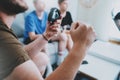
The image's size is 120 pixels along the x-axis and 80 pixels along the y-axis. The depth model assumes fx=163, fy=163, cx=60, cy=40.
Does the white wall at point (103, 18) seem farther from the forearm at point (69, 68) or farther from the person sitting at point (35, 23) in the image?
the forearm at point (69, 68)

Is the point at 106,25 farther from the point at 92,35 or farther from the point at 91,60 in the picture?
the point at 92,35

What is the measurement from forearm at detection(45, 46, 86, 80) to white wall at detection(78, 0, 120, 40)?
2.23 m

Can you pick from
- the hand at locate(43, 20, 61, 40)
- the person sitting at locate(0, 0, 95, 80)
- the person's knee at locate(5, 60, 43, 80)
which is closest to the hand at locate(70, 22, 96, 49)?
the person sitting at locate(0, 0, 95, 80)

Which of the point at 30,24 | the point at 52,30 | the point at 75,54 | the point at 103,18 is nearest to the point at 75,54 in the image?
the point at 75,54

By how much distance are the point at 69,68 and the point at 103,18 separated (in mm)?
2406

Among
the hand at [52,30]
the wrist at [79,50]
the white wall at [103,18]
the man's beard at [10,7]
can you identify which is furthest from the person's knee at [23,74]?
Result: the white wall at [103,18]

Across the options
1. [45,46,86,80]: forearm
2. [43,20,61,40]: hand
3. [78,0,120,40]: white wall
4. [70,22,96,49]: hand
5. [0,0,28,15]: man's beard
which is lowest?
[78,0,120,40]: white wall

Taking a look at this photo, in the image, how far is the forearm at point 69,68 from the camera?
561mm

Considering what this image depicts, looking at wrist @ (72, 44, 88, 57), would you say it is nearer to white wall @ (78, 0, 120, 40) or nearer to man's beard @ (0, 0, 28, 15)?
man's beard @ (0, 0, 28, 15)

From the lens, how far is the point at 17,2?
0.74 m

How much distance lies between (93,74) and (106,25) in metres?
1.48

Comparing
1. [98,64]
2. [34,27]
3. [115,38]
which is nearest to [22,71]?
[98,64]

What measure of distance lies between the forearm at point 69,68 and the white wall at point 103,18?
7.33 ft

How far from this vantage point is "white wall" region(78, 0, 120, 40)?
8.87ft
